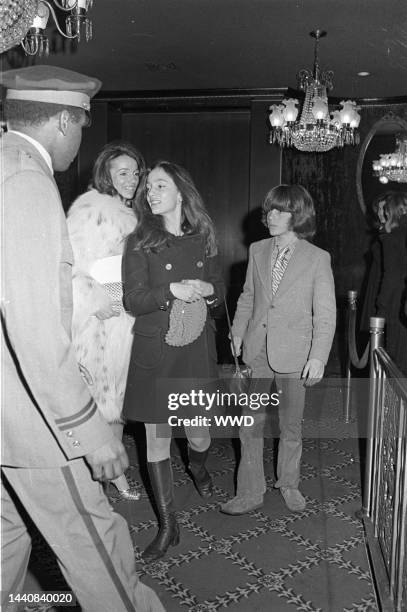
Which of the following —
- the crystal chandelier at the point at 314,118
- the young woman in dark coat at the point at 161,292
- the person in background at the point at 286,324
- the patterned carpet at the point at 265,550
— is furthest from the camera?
the crystal chandelier at the point at 314,118

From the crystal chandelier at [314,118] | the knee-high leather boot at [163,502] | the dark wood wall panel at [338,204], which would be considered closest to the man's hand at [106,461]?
the knee-high leather boot at [163,502]

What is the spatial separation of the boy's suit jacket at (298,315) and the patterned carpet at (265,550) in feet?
2.00

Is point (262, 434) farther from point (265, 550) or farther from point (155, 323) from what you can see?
point (155, 323)

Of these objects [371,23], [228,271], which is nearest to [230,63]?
[371,23]

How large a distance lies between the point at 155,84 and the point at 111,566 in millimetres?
5089

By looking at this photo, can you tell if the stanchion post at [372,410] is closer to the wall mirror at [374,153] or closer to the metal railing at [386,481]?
the metal railing at [386,481]

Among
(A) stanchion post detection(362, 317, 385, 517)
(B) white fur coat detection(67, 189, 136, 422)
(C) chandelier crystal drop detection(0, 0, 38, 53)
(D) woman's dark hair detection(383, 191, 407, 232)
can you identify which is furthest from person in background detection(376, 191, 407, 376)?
(C) chandelier crystal drop detection(0, 0, 38, 53)

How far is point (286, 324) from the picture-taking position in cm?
242

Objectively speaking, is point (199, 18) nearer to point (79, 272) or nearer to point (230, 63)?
point (230, 63)

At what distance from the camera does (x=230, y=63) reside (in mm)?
5039

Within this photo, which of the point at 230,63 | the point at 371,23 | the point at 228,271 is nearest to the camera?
the point at 371,23

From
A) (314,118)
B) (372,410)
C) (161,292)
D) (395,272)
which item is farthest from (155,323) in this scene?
(314,118)

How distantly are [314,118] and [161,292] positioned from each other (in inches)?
128

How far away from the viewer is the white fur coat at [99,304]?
2.29 metres
